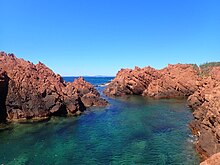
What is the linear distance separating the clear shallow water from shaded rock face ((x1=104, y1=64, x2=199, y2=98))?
1631 inches

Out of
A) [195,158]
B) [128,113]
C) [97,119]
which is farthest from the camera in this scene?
[128,113]

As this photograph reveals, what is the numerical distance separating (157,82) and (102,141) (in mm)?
71204

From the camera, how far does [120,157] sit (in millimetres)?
36531

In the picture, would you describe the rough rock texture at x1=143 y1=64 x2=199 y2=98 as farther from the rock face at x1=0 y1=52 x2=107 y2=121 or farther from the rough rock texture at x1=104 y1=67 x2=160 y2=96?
the rock face at x1=0 y1=52 x2=107 y2=121

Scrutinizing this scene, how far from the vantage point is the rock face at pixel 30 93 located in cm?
6094

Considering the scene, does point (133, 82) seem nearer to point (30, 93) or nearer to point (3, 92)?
point (30, 93)

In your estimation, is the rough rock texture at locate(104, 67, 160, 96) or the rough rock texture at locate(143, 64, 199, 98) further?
the rough rock texture at locate(104, 67, 160, 96)

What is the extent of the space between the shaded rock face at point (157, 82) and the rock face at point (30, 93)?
44.9 m

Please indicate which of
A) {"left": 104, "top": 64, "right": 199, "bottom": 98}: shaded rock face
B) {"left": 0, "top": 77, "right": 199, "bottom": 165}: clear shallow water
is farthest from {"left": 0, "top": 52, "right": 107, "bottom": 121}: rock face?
{"left": 104, "top": 64, "right": 199, "bottom": 98}: shaded rock face

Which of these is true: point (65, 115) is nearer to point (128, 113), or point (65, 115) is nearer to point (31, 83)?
point (31, 83)

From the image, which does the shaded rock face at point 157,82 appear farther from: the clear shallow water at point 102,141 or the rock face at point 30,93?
the rock face at point 30,93

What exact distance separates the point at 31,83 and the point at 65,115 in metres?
12.4

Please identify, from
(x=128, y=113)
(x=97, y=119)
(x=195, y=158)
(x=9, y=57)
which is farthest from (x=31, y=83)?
(x=195, y=158)

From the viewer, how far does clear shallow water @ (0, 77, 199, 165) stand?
3603cm
